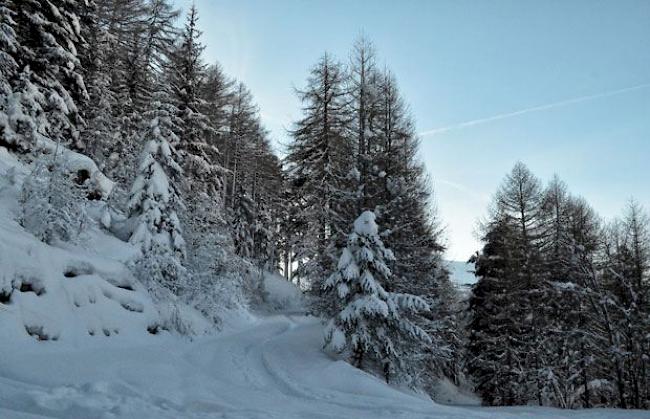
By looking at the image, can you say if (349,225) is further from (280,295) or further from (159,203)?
(280,295)

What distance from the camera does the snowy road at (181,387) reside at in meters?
5.28

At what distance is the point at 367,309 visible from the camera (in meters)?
11.7

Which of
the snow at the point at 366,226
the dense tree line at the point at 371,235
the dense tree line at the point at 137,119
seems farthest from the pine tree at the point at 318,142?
the snow at the point at 366,226

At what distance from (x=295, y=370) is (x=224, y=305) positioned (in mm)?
8754

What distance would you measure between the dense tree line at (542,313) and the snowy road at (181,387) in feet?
25.5

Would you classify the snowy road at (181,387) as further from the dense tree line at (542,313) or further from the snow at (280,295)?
the snow at (280,295)

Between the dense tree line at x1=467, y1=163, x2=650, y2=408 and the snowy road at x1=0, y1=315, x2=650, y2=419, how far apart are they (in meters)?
7.77

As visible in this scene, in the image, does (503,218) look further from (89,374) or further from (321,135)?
(89,374)

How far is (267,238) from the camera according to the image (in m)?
43.8

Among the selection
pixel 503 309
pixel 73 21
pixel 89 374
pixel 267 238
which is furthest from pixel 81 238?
pixel 267 238

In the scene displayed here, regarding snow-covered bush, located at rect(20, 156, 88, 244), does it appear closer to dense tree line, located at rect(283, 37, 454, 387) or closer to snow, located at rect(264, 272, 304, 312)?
dense tree line, located at rect(283, 37, 454, 387)

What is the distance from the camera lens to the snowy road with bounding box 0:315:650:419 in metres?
5.28

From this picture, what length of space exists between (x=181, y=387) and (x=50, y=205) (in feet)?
20.7

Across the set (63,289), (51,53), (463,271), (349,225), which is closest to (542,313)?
(349,225)
